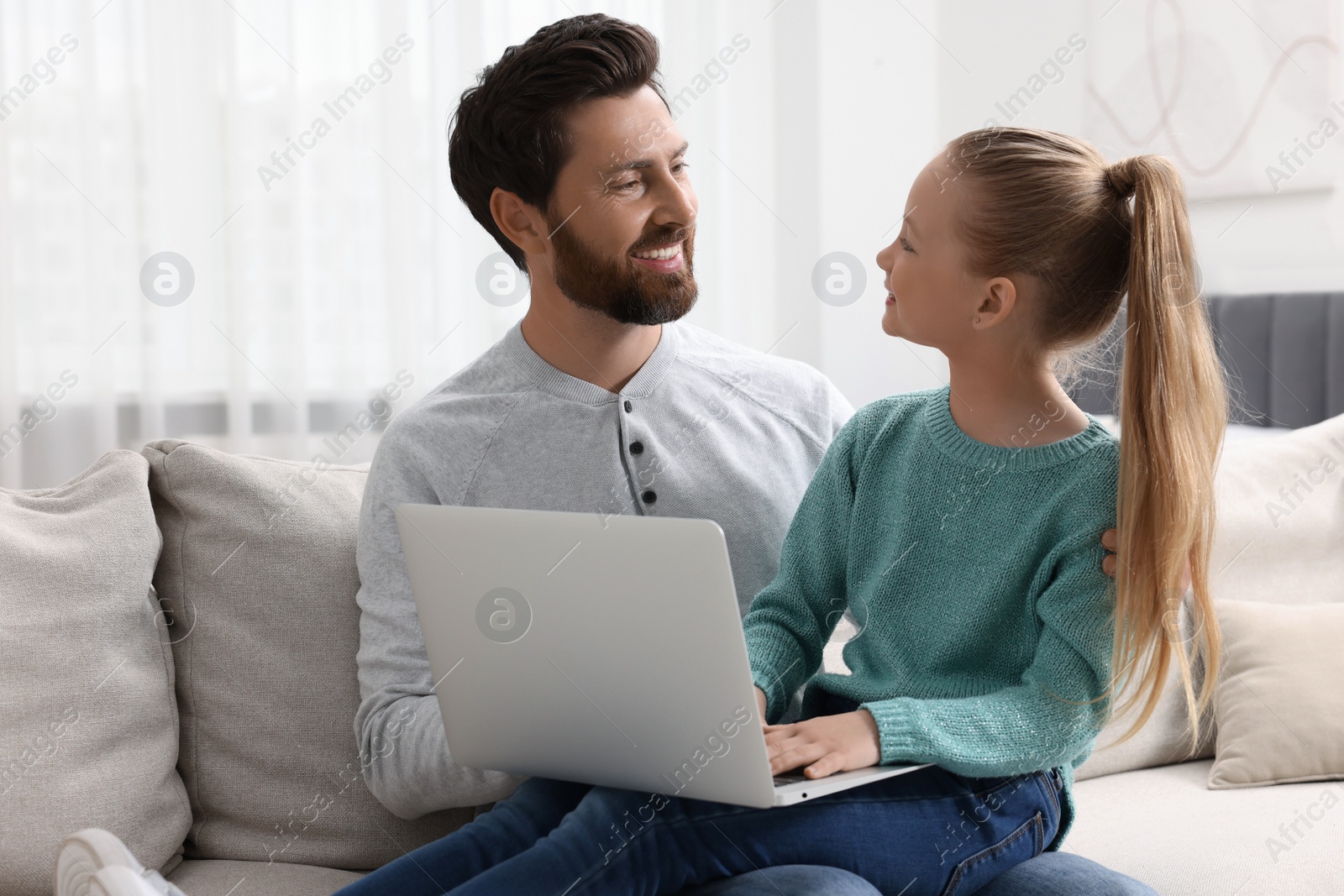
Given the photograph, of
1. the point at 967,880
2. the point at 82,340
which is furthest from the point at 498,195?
the point at 82,340

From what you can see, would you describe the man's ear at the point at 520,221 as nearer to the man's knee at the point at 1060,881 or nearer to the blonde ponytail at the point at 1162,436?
the blonde ponytail at the point at 1162,436

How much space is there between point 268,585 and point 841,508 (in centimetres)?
68

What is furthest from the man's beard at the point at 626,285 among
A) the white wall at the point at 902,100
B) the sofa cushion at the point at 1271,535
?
the white wall at the point at 902,100

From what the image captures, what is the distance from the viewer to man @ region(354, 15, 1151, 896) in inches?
50.1

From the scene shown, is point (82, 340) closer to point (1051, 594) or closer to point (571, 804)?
point (571, 804)

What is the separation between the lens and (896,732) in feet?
3.16

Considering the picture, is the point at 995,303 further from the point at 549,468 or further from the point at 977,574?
the point at 549,468

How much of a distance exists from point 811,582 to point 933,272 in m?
0.35

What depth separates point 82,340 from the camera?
2.30 m

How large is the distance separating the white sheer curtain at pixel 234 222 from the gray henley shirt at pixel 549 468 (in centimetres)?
121

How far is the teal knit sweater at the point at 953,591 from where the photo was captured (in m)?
0.99

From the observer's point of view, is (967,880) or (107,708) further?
(107,708)

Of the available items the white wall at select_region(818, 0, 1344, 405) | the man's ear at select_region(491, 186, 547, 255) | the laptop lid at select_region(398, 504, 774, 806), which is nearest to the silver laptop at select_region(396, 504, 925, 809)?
the laptop lid at select_region(398, 504, 774, 806)

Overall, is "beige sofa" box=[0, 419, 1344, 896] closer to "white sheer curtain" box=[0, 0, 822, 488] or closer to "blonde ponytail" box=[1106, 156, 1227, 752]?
"blonde ponytail" box=[1106, 156, 1227, 752]
